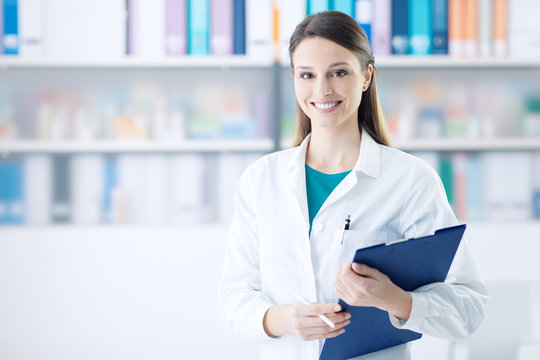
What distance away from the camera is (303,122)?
1.41 metres

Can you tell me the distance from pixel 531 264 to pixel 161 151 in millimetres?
1814

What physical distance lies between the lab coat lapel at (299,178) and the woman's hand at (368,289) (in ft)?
0.77

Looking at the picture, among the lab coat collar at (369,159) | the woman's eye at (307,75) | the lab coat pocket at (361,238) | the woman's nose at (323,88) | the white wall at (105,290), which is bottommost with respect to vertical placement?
the white wall at (105,290)

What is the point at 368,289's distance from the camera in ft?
3.20

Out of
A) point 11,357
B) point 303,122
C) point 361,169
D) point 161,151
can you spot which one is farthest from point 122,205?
point 361,169

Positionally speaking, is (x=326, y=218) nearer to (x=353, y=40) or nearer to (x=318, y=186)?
(x=318, y=186)

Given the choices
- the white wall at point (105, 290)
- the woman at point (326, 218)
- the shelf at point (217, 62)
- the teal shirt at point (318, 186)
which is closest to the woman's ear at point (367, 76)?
the woman at point (326, 218)

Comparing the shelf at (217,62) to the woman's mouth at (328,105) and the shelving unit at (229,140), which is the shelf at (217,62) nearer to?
the shelving unit at (229,140)

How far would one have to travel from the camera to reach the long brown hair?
1.17m

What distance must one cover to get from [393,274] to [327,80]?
0.44 metres

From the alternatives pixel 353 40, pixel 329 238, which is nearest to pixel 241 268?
pixel 329 238

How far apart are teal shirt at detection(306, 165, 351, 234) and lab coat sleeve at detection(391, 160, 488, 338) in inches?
6.9

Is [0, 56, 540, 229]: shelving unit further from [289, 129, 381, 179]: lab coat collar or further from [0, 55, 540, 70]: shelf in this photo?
[289, 129, 381, 179]: lab coat collar

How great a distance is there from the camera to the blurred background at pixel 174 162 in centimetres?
239
